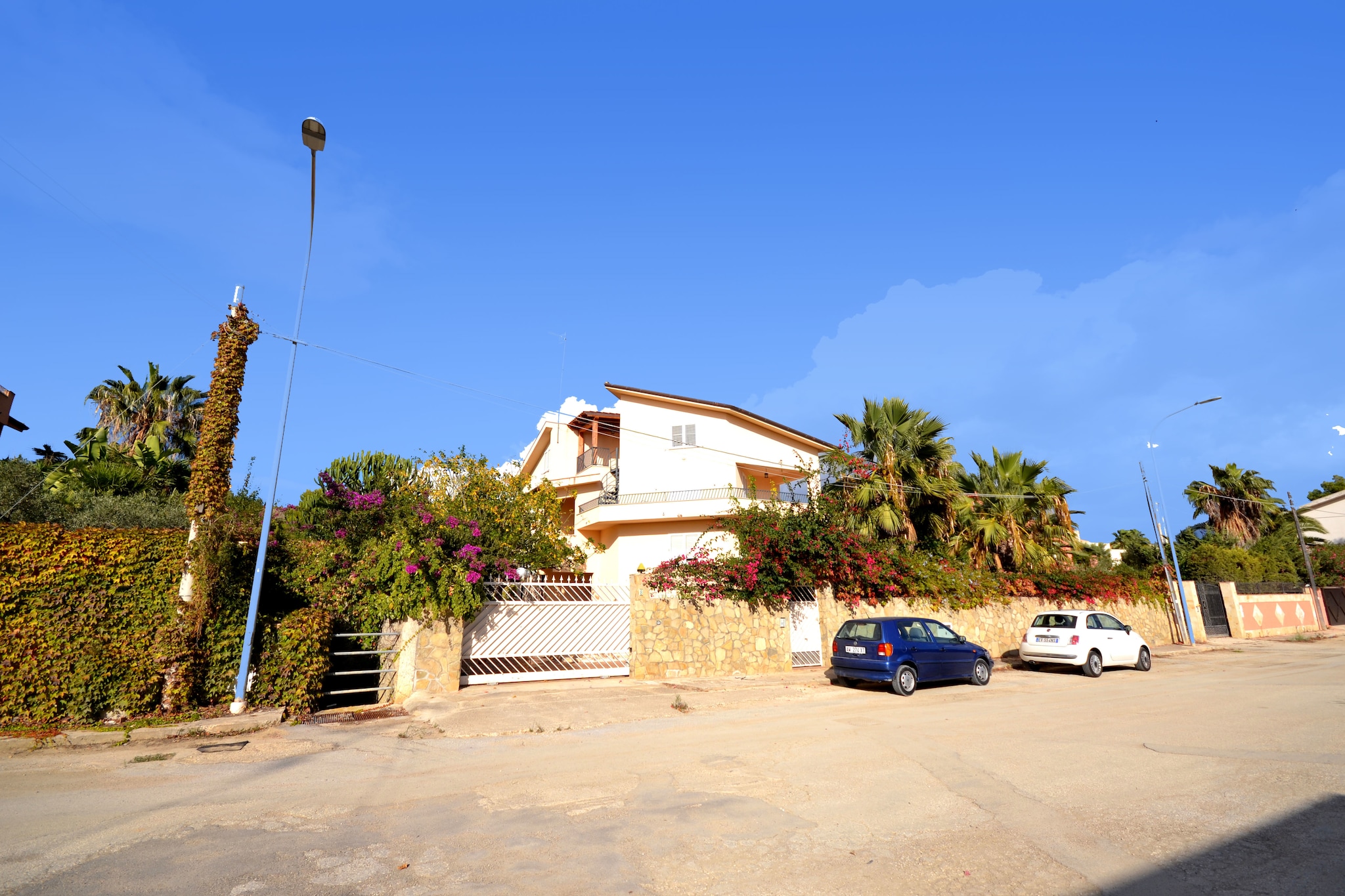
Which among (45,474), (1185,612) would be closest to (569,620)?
(45,474)

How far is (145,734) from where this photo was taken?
8.80 metres

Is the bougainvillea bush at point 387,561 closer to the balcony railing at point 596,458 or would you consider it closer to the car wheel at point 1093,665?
the balcony railing at point 596,458

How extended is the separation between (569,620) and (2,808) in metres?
9.59

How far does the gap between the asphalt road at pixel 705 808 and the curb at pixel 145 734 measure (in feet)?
0.86

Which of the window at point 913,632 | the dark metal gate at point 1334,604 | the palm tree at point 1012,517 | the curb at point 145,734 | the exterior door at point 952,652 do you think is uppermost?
the palm tree at point 1012,517

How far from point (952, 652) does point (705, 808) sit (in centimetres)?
1102

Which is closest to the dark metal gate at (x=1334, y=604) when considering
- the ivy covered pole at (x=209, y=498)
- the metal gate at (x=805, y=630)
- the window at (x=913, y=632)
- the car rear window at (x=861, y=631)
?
the metal gate at (x=805, y=630)

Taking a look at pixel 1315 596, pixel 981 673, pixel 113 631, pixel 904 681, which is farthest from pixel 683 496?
pixel 1315 596

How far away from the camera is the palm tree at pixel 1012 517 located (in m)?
25.3

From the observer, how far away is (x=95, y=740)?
8.49 metres

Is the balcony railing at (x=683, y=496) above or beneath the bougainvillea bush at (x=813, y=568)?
above

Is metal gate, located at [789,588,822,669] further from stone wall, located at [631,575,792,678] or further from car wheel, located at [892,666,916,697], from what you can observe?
car wheel, located at [892,666,916,697]

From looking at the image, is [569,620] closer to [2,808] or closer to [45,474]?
[2,808]

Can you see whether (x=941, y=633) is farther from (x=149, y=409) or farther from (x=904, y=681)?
(x=149, y=409)
